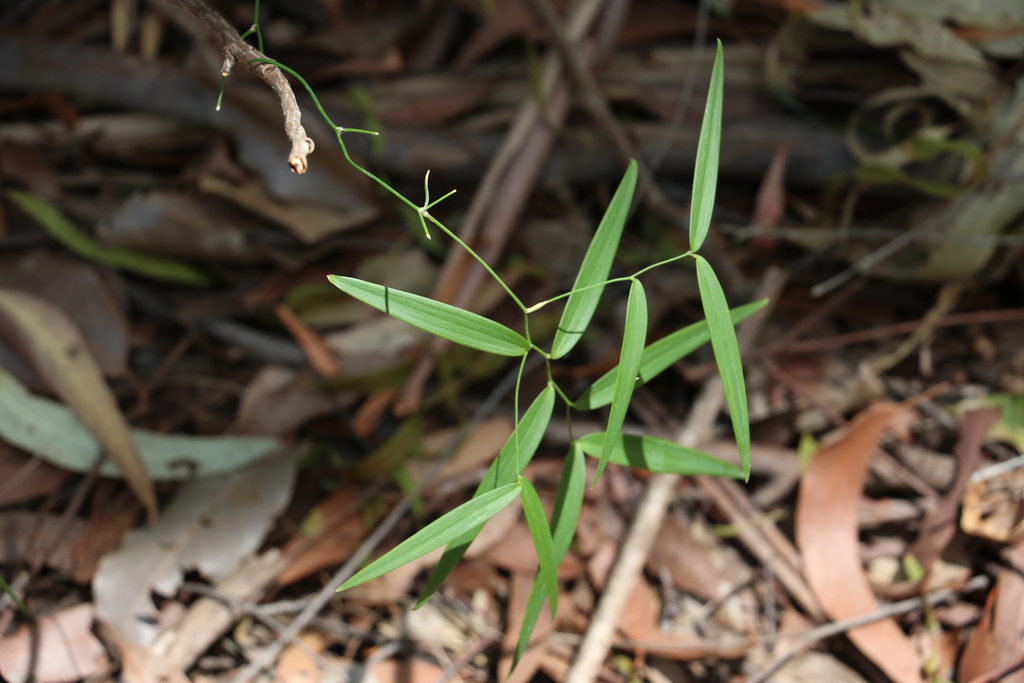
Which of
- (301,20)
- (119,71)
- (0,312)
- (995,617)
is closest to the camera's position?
(995,617)

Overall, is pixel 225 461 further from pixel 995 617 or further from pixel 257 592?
pixel 995 617

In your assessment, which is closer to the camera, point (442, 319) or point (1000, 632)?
point (442, 319)

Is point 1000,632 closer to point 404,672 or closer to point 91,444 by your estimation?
point 404,672

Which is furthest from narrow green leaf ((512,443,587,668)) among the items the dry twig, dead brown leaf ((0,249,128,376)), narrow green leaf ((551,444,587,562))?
dead brown leaf ((0,249,128,376))

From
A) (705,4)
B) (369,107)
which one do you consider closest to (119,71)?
(369,107)

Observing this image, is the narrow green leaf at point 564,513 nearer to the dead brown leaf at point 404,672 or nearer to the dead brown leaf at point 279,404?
the dead brown leaf at point 404,672

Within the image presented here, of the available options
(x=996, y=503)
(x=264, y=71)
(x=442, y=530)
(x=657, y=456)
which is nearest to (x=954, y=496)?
(x=996, y=503)

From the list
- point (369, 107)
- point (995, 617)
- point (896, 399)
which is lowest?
point (995, 617)

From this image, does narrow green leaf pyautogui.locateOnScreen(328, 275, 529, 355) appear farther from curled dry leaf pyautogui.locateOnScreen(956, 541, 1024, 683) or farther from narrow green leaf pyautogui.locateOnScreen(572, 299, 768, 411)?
curled dry leaf pyautogui.locateOnScreen(956, 541, 1024, 683)
